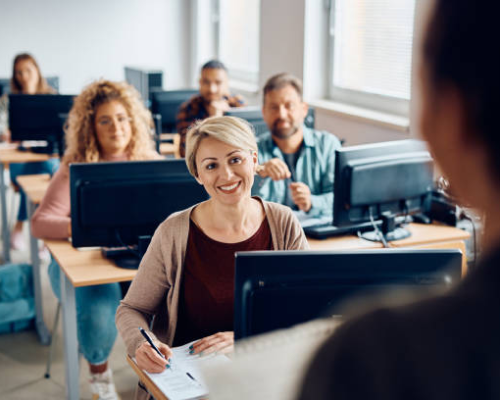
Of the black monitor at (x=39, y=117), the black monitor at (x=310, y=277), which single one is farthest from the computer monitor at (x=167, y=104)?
the black monitor at (x=310, y=277)

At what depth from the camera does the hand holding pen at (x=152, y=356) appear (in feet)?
5.02

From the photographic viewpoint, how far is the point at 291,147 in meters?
3.22

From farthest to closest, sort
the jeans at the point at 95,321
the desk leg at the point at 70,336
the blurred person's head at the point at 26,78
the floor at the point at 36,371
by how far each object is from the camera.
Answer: the blurred person's head at the point at 26,78 < the floor at the point at 36,371 < the jeans at the point at 95,321 < the desk leg at the point at 70,336

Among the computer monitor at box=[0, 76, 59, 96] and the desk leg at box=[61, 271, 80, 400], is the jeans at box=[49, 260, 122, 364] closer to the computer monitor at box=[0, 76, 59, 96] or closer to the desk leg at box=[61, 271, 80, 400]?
the desk leg at box=[61, 271, 80, 400]

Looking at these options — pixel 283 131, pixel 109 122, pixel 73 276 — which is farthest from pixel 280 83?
pixel 73 276

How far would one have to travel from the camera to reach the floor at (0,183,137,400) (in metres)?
2.83

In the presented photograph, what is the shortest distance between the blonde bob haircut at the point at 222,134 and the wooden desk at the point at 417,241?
74cm

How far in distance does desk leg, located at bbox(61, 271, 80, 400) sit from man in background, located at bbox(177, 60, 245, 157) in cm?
208

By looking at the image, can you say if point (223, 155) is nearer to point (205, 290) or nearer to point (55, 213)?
point (205, 290)

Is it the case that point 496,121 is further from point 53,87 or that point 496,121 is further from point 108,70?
point 108,70

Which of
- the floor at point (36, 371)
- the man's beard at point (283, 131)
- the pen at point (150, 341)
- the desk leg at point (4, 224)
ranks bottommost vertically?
the floor at point (36, 371)

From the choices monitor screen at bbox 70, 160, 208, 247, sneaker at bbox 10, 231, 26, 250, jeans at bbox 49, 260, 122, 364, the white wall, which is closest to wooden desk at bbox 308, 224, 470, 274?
monitor screen at bbox 70, 160, 208, 247

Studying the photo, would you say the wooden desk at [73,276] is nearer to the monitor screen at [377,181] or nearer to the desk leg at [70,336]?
the desk leg at [70,336]

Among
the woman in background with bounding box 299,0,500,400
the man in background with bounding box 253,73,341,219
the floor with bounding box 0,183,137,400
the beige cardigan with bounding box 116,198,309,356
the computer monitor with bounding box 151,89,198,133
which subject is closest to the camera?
the woman in background with bounding box 299,0,500,400
